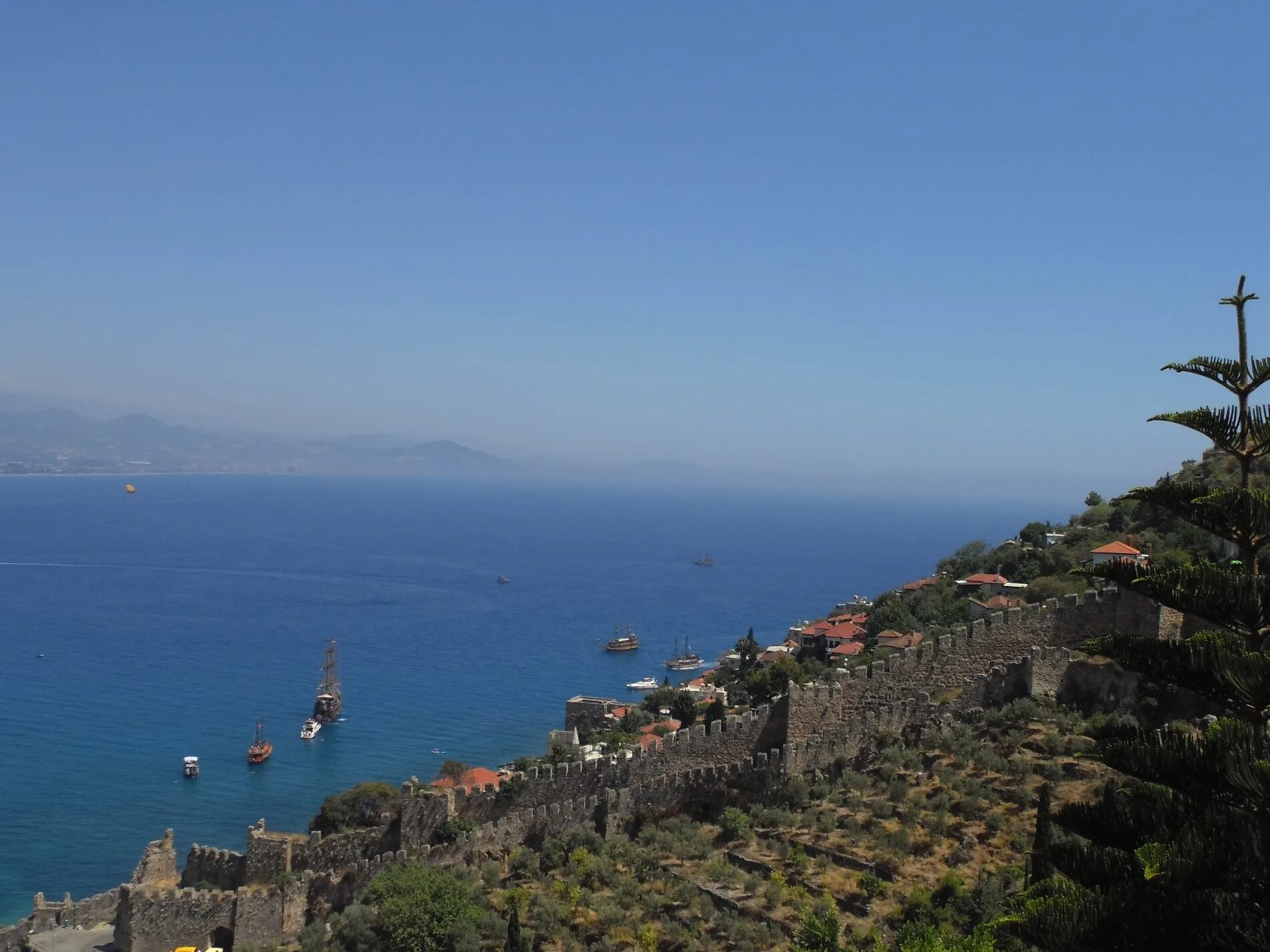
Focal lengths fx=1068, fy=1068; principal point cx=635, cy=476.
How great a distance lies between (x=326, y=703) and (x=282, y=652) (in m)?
18.7

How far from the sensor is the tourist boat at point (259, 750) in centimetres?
4938

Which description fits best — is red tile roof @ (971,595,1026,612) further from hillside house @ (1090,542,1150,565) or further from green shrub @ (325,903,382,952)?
green shrub @ (325,903,382,952)

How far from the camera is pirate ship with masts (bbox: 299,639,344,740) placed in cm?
5566

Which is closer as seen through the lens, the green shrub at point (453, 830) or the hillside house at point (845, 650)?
the green shrub at point (453, 830)

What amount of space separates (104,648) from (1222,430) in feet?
254

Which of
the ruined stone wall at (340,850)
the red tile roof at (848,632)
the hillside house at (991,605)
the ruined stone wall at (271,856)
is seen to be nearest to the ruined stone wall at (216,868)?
the ruined stone wall at (271,856)

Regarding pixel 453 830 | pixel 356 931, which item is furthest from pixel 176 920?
pixel 453 830

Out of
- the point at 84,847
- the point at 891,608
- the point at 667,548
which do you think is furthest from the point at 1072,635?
the point at 667,548

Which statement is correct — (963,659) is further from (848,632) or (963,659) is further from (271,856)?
(848,632)

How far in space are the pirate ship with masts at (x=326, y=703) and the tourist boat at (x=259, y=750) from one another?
2.65 meters

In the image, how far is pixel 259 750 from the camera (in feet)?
163

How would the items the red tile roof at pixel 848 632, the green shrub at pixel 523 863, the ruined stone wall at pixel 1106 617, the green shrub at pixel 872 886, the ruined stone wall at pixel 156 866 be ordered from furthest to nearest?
the red tile roof at pixel 848 632, the ruined stone wall at pixel 156 866, the green shrub at pixel 523 863, the ruined stone wall at pixel 1106 617, the green shrub at pixel 872 886

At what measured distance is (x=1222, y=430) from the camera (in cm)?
893

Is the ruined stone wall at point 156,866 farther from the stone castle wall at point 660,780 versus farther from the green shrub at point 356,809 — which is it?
the green shrub at point 356,809
